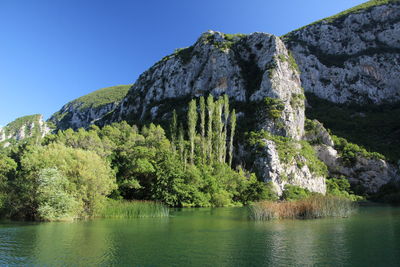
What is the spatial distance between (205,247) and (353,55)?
531ft

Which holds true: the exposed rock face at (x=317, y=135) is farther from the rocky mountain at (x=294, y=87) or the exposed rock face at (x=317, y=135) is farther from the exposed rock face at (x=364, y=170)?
the exposed rock face at (x=364, y=170)

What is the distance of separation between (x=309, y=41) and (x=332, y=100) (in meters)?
43.2

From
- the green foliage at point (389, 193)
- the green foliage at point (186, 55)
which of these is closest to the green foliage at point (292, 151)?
the green foliage at point (389, 193)

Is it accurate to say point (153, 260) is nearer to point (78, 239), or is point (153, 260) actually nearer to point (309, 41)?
point (78, 239)

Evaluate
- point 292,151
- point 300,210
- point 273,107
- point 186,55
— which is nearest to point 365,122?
point 273,107

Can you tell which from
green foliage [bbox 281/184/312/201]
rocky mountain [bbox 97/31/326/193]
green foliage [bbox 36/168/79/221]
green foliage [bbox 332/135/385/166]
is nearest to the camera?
green foliage [bbox 36/168/79/221]

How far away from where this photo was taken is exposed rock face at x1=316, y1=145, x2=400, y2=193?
94375 millimetres

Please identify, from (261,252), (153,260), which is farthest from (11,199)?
(261,252)

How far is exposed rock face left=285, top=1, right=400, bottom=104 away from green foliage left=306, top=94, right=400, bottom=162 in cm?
675

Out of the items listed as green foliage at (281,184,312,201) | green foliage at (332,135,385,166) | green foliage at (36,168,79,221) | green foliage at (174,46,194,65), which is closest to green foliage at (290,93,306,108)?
green foliage at (332,135,385,166)

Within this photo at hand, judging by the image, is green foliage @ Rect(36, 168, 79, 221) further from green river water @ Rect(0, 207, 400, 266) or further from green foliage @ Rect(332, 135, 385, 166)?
green foliage @ Rect(332, 135, 385, 166)

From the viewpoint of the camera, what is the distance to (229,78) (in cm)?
13012

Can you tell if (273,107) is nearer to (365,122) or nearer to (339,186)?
(339,186)

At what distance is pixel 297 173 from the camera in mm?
86000
